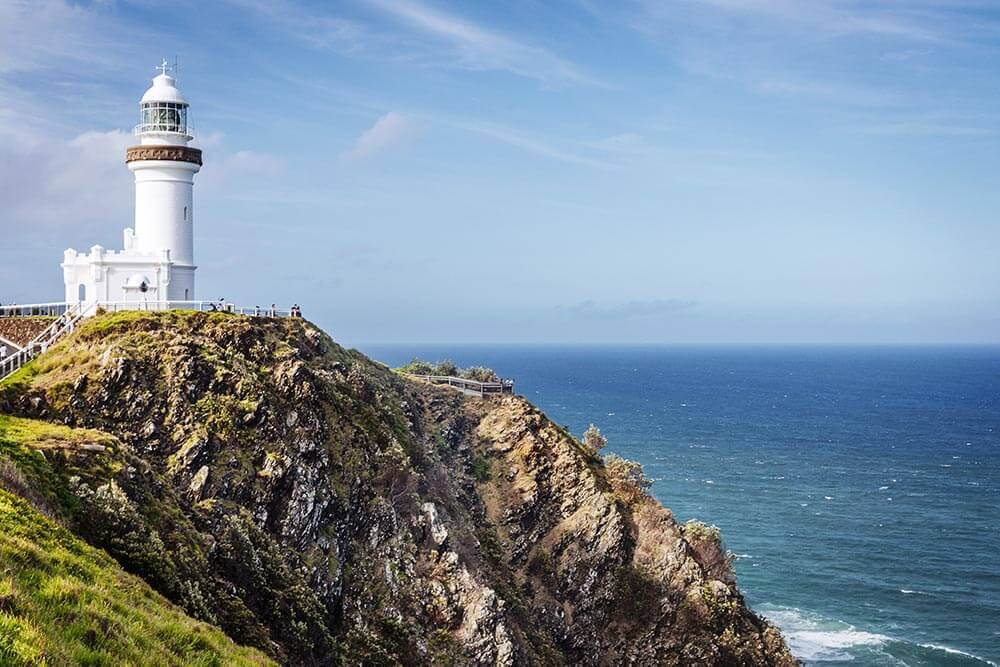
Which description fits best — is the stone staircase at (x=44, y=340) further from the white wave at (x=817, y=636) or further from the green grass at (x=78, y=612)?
the white wave at (x=817, y=636)

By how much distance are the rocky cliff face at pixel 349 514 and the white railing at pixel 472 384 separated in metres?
4.80

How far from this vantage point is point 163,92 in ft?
171

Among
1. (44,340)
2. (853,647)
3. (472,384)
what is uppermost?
(44,340)

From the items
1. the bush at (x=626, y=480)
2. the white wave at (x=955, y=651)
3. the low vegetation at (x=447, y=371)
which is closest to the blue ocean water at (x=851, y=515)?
the white wave at (x=955, y=651)

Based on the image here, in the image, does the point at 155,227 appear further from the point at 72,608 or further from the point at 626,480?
the point at 72,608

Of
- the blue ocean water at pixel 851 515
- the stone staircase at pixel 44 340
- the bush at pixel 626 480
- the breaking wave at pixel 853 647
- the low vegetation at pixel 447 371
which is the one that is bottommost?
the breaking wave at pixel 853 647

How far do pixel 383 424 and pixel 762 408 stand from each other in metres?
153

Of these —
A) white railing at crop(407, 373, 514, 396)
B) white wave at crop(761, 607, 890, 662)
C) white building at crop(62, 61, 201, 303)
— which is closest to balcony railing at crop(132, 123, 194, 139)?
white building at crop(62, 61, 201, 303)

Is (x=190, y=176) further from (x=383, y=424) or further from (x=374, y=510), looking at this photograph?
(x=374, y=510)

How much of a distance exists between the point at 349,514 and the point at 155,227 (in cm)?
2101

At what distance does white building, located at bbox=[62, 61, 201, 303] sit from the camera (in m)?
51.0

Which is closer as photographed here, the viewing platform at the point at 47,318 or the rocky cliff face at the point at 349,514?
the rocky cliff face at the point at 349,514

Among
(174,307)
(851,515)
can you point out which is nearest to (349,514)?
(174,307)

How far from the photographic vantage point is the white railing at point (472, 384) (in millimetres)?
66375
